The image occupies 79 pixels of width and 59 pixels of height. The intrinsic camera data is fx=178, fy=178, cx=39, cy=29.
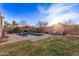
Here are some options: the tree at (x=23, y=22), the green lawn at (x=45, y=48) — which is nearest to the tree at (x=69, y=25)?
the green lawn at (x=45, y=48)

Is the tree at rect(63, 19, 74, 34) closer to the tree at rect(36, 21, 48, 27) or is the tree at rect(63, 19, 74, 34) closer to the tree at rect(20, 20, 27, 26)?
the tree at rect(36, 21, 48, 27)

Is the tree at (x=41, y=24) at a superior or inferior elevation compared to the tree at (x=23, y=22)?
inferior

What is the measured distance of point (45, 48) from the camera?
1.58 metres

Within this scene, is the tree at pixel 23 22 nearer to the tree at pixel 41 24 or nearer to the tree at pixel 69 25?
the tree at pixel 41 24

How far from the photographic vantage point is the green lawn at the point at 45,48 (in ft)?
5.15

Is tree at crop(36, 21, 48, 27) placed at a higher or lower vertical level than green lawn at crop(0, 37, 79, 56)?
higher

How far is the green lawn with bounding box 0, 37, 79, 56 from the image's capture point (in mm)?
1569

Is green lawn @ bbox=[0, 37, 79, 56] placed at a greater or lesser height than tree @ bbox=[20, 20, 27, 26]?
lesser

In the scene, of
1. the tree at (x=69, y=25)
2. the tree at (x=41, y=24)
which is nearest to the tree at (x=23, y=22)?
the tree at (x=41, y=24)

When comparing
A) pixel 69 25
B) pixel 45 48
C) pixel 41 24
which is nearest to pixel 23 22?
pixel 41 24

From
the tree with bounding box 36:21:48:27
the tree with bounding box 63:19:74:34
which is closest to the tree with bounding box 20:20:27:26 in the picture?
the tree with bounding box 36:21:48:27

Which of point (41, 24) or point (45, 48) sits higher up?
point (41, 24)

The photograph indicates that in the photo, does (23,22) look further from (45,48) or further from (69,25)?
(69,25)

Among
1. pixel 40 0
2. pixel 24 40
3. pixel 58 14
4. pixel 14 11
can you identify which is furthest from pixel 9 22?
pixel 58 14
